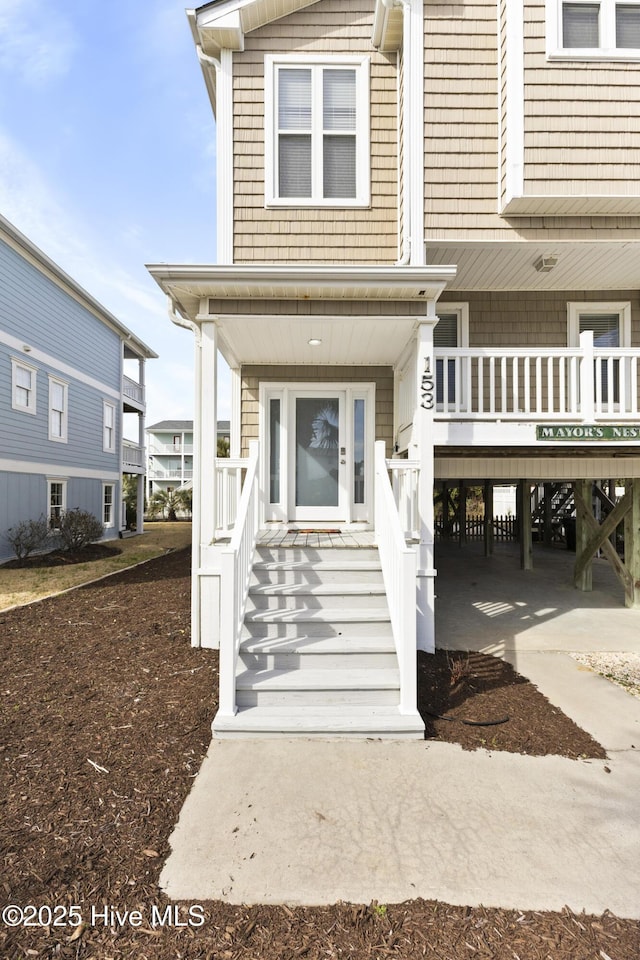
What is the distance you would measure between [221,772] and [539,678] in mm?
3021

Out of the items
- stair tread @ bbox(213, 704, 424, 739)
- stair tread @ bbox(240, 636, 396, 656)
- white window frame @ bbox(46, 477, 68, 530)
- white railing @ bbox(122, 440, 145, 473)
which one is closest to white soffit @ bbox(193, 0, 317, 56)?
stair tread @ bbox(240, 636, 396, 656)

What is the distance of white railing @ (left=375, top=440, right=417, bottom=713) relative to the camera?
11.1 ft

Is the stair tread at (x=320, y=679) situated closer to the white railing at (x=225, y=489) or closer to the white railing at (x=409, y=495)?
the white railing at (x=409, y=495)

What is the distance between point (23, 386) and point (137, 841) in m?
11.6

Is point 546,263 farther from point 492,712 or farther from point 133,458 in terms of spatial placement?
point 133,458

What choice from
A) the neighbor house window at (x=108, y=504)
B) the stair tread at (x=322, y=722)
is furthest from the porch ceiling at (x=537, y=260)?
the neighbor house window at (x=108, y=504)

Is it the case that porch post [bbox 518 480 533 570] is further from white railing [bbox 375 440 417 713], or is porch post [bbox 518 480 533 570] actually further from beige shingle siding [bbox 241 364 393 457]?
white railing [bbox 375 440 417 713]

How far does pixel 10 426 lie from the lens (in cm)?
1059

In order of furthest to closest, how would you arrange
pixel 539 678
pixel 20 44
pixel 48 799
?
pixel 20 44
pixel 539 678
pixel 48 799

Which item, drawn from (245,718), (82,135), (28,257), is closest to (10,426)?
(28,257)

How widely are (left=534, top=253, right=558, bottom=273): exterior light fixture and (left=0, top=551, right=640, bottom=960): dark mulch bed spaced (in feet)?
16.8

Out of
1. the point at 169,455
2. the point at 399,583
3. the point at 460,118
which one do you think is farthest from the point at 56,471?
the point at 169,455

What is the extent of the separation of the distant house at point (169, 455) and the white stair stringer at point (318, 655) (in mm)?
31494

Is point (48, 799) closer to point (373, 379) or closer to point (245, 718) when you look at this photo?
point (245, 718)
